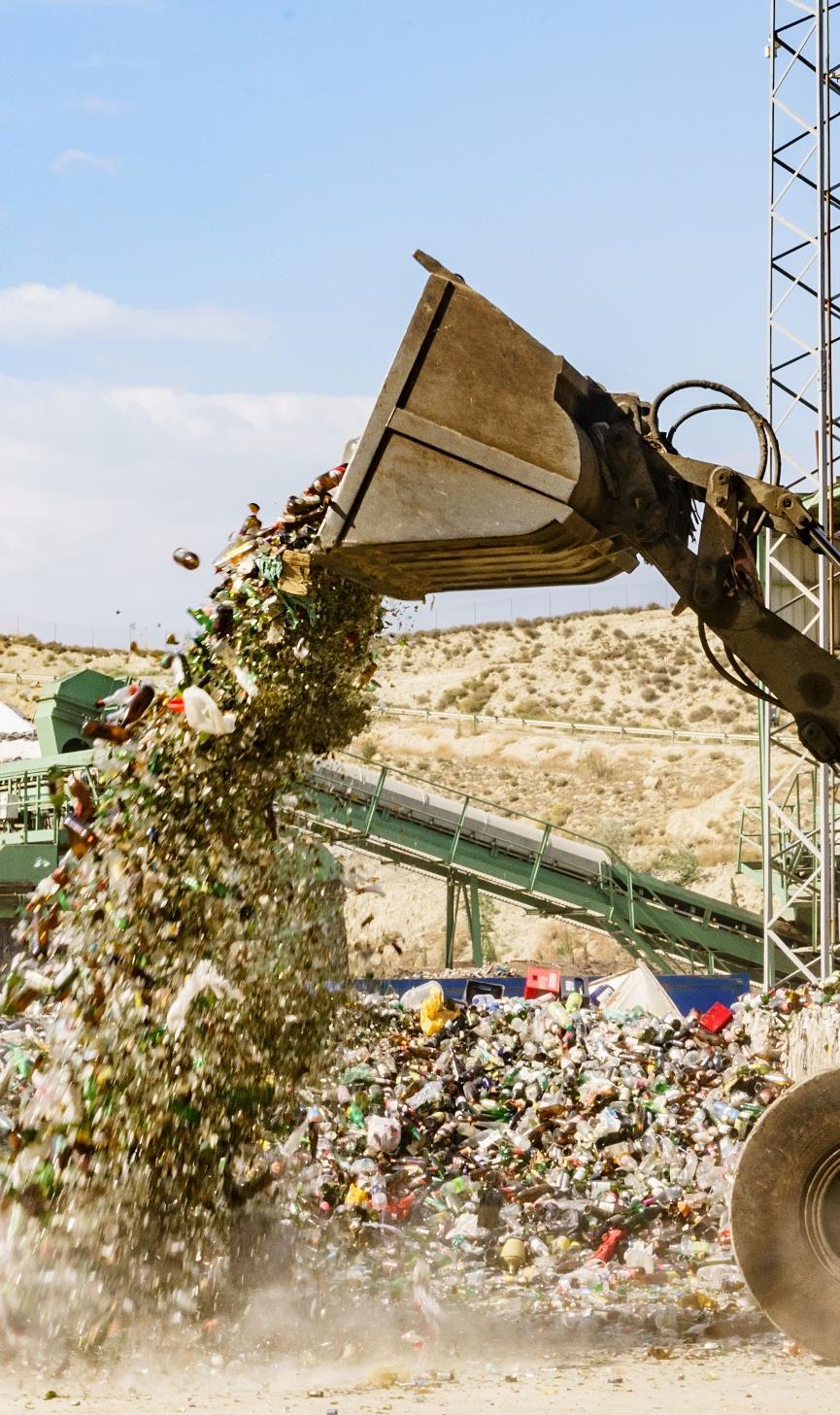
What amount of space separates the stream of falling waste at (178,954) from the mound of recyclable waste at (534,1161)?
0.77m

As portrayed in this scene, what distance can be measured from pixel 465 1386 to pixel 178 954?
5.34 feet

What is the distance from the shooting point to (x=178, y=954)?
15.1ft

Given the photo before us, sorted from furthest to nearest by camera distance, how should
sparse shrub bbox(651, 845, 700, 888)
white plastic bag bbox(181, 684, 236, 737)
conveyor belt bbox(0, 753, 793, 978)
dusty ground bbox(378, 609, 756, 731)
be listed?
dusty ground bbox(378, 609, 756, 731) < sparse shrub bbox(651, 845, 700, 888) < conveyor belt bbox(0, 753, 793, 978) < white plastic bag bbox(181, 684, 236, 737)

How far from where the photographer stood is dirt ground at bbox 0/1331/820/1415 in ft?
13.9

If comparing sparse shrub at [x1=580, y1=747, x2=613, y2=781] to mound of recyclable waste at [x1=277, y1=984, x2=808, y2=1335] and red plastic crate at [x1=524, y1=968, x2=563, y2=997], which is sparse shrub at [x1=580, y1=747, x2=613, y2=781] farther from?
mound of recyclable waste at [x1=277, y1=984, x2=808, y2=1335]

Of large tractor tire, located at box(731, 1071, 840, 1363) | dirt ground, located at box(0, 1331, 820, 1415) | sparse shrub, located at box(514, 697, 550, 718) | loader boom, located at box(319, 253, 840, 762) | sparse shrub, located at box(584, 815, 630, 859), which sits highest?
sparse shrub, located at box(514, 697, 550, 718)

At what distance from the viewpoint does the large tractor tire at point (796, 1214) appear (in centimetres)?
426

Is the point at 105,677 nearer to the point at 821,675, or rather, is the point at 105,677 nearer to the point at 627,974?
the point at 627,974

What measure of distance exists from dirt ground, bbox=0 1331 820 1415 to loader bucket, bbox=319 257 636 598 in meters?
2.49

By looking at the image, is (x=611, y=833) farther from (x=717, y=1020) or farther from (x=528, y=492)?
(x=528, y=492)

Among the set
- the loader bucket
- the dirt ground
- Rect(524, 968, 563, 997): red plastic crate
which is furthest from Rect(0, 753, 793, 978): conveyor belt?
the loader bucket

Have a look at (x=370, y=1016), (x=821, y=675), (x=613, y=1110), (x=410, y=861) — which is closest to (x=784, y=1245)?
(x=821, y=675)

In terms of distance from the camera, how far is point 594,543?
13.9 feet

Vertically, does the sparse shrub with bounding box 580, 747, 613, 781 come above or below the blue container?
above
